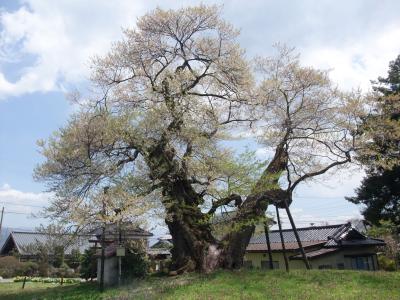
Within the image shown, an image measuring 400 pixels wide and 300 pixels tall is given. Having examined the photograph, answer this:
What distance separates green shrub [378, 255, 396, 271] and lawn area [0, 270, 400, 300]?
13.4m

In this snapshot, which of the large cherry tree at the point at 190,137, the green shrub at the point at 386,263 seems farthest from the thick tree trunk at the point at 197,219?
the green shrub at the point at 386,263

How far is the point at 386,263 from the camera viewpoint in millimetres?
26750

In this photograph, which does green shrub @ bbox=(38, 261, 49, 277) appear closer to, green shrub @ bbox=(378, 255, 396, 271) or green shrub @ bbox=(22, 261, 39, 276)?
green shrub @ bbox=(22, 261, 39, 276)

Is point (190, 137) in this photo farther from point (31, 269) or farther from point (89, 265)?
point (31, 269)

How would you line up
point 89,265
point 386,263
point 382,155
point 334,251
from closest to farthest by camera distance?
point 382,155, point 89,265, point 386,263, point 334,251

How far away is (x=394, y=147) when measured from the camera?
17.0 m


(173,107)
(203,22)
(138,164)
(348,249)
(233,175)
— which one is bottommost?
(348,249)

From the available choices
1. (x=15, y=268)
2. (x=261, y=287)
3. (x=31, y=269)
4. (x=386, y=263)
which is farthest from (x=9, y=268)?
(x=386, y=263)

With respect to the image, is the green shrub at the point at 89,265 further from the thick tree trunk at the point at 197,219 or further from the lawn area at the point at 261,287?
the thick tree trunk at the point at 197,219

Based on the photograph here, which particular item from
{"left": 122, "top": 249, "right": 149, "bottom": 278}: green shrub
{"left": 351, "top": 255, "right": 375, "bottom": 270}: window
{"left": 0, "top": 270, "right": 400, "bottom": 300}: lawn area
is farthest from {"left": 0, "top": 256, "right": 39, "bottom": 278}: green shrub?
{"left": 351, "top": 255, "right": 375, "bottom": 270}: window

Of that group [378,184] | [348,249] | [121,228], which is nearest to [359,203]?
[378,184]

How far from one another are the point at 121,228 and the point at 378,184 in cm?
1610

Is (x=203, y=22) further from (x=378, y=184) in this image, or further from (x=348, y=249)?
(x=348, y=249)

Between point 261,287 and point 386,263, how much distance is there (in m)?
18.5
